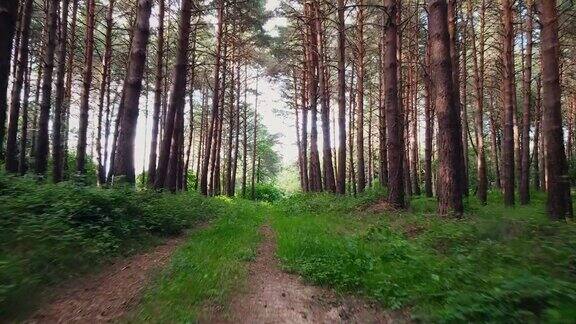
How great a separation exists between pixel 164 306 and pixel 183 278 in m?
1.03

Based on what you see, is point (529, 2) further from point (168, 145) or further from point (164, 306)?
point (164, 306)

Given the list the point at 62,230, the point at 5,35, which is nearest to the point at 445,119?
the point at 62,230

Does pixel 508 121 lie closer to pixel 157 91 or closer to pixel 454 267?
pixel 454 267

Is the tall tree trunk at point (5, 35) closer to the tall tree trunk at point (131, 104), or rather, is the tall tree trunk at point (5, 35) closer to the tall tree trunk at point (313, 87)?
the tall tree trunk at point (131, 104)

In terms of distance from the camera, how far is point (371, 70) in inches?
1201

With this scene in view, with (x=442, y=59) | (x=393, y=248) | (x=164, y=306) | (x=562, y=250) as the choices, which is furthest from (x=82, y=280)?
(x=442, y=59)

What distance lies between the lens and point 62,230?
5562mm

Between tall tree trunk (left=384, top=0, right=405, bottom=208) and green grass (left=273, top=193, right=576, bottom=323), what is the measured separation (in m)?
3.71

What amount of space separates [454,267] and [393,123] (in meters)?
8.06

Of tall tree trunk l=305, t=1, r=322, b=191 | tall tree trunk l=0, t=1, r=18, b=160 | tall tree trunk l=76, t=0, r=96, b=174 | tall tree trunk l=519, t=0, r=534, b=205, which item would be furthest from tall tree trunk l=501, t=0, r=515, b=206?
tall tree trunk l=76, t=0, r=96, b=174

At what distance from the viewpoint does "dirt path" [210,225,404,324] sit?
13.6ft

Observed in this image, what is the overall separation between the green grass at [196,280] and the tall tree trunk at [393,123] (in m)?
5.35

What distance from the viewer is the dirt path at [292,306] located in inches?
164

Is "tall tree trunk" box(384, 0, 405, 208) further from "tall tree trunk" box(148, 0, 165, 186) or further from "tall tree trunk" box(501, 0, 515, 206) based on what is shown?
"tall tree trunk" box(148, 0, 165, 186)
